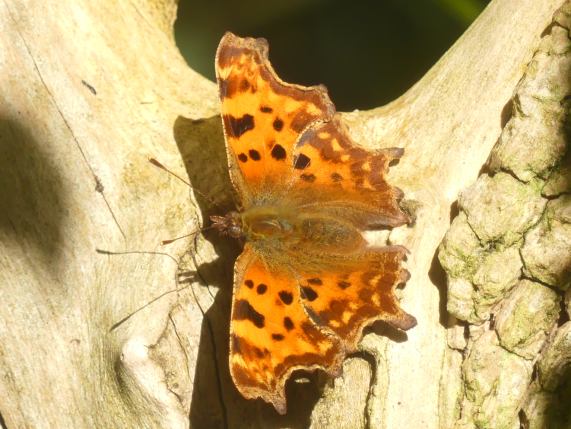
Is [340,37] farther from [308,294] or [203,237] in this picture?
[308,294]

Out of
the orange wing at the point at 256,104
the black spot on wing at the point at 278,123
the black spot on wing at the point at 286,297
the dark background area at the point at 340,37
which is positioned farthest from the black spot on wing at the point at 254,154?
the dark background area at the point at 340,37

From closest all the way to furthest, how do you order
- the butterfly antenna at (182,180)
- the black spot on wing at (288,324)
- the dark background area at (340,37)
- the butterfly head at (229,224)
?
1. the black spot on wing at (288,324)
2. the butterfly head at (229,224)
3. the butterfly antenna at (182,180)
4. the dark background area at (340,37)

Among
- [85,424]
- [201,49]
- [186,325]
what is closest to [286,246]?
[186,325]

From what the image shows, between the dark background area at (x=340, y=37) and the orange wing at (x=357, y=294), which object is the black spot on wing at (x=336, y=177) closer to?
the orange wing at (x=357, y=294)

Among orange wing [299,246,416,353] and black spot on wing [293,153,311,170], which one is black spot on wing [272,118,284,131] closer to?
black spot on wing [293,153,311,170]

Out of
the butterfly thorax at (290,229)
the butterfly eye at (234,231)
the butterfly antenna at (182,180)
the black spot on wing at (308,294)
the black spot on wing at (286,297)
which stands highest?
the butterfly antenna at (182,180)

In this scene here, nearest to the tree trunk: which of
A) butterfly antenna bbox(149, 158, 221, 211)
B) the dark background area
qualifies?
butterfly antenna bbox(149, 158, 221, 211)
